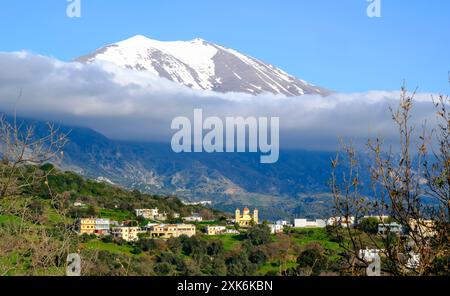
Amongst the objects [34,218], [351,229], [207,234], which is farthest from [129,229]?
[351,229]

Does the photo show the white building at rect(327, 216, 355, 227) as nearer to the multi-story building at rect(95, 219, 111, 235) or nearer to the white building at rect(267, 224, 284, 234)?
the multi-story building at rect(95, 219, 111, 235)

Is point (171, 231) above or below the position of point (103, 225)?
below

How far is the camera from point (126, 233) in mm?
62312

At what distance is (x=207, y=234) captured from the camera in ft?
234

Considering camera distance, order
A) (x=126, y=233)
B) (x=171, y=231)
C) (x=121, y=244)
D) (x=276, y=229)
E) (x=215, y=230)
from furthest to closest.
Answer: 1. (x=276, y=229)
2. (x=215, y=230)
3. (x=171, y=231)
4. (x=126, y=233)
5. (x=121, y=244)

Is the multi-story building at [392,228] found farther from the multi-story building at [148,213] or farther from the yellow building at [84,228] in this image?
the multi-story building at [148,213]

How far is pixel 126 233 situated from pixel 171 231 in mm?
7449

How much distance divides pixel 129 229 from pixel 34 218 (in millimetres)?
53704

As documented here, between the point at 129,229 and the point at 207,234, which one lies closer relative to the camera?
the point at 129,229

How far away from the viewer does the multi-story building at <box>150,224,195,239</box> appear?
67625 mm

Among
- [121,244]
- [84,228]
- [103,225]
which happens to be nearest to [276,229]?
[121,244]

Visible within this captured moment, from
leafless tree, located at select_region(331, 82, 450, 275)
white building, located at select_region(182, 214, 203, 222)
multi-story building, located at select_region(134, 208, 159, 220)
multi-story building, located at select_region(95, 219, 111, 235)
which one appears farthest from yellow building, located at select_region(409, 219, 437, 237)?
white building, located at select_region(182, 214, 203, 222)

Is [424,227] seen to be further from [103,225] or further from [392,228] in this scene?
[103,225]
